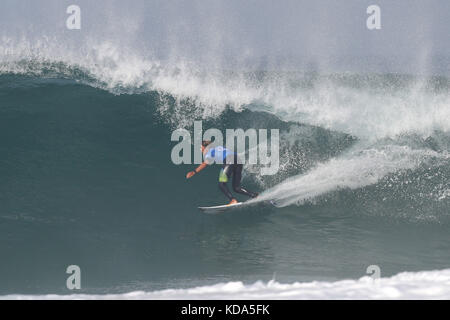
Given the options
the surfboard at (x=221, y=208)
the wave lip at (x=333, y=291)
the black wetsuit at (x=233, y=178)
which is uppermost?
the black wetsuit at (x=233, y=178)

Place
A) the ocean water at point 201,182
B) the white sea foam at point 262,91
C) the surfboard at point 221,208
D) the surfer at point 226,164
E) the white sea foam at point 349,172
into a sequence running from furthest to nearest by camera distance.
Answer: the white sea foam at point 262,91
the white sea foam at point 349,172
the surfboard at point 221,208
the surfer at point 226,164
the ocean water at point 201,182

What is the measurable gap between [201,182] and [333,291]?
598cm

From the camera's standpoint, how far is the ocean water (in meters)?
8.06

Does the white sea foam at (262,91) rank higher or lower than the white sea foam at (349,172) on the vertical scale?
higher

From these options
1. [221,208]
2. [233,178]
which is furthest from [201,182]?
[221,208]

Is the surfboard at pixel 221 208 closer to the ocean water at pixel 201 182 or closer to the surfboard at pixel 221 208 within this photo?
the surfboard at pixel 221 208

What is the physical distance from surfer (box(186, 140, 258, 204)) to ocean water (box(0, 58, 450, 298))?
435 mm

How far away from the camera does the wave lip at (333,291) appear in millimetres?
5543

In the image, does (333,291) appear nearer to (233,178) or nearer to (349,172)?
(233,178)

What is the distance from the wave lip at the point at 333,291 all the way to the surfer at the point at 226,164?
12.4ft

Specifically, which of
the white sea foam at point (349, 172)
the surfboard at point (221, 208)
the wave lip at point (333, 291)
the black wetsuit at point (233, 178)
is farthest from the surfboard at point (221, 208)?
the wave lip at point (333, 291)

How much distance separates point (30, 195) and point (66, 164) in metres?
1.40

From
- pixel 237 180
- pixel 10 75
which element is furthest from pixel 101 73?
pixel 237 180

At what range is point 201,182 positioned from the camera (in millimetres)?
11438
